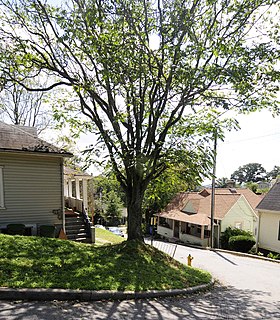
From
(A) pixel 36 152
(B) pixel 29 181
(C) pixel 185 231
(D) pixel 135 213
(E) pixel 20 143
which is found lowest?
(C) pixel 185 231

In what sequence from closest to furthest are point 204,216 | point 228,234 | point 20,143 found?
point 20,143, point 228,234, point 204,216

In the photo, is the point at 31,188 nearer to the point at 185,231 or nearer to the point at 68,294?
the point at 68,294

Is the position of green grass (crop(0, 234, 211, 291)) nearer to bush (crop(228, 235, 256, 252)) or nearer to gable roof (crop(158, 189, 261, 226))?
bush (crop(228, 235, 256, 252))

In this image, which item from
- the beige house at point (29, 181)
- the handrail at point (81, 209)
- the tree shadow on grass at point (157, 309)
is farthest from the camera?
the handrail at point (81, 209)

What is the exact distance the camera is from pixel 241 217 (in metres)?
27.0

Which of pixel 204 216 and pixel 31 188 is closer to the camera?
pixel 31 188

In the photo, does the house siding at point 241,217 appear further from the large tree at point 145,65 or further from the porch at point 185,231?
the large tree at point 145,65

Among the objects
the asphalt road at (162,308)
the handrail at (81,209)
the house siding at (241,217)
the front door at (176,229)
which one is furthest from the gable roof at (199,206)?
the asphalt road at (162,308)

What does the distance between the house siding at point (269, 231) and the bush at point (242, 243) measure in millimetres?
711

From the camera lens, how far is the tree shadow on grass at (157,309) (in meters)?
4.06

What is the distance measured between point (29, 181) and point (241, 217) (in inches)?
851

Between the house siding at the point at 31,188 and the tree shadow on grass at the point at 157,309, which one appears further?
the house siding at the point at 31,188

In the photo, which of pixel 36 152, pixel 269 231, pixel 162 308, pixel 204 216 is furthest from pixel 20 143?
pixel 204 216

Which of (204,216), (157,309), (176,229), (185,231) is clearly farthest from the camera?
(176,229)
